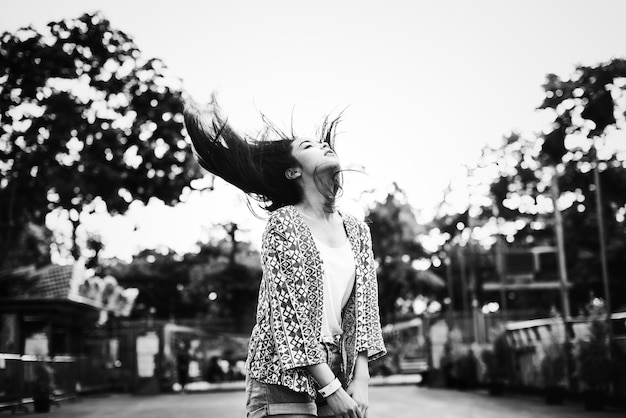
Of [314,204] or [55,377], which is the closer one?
[314,204]

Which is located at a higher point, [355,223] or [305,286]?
[355,223]

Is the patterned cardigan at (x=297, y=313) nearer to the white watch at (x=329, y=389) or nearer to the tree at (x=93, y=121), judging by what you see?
the white watch at (x=329, y=389)

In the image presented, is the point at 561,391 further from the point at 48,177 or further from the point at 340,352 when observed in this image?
the point at 340,352

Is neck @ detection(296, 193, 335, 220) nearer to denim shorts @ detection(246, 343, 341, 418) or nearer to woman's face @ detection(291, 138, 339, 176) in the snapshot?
woman's face @ detection(291, 138, 339, 176)

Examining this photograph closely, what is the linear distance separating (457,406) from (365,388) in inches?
520

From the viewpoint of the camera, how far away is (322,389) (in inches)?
89.8

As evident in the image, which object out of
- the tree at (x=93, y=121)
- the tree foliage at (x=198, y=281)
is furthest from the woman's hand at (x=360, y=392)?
the tree foliage at (x=198, y=281)

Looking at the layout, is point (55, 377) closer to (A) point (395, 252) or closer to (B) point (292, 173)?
(B) point (292, 173)

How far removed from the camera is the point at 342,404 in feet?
7.44

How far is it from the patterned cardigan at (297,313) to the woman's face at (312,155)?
8.1 inches

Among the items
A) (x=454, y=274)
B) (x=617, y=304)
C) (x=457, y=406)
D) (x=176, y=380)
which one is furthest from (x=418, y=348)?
(x=454, y=274)

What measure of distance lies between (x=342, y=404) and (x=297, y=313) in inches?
11.4

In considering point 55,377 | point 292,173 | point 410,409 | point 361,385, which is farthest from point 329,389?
point 55,377

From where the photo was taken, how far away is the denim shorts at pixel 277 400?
7.60 feet
